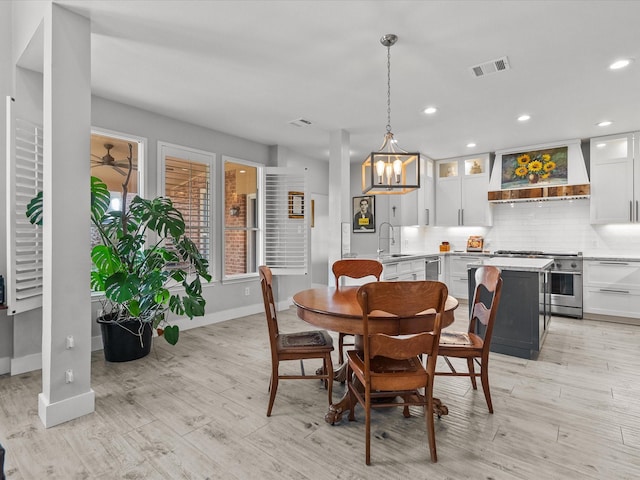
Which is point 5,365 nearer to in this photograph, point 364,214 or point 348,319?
point 348,319

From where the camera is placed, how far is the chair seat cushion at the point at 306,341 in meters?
2.38

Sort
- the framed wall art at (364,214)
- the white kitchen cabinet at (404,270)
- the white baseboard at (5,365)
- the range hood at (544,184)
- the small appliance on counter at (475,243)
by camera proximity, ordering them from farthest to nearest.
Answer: the framed wall art at (364,214)
the small appliance on counter at (475,243)
the range hood at (544,184)
the white kitchen cabinet at (404,270)
the white baseboard at (5,365)

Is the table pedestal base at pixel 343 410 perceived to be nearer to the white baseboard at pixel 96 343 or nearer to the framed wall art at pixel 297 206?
the white baseboard at pixel 96 343

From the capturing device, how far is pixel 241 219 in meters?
5.35

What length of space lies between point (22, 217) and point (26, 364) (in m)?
1.33

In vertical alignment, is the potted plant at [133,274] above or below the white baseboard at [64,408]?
above

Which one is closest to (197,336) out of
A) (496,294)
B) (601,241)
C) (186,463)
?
(186,463)

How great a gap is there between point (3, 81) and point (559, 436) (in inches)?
198

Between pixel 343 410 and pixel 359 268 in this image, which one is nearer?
pixel 343 410

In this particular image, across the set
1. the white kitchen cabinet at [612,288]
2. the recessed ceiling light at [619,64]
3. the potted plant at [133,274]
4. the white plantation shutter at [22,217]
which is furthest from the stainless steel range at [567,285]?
the white plantation shutter at [22,217]

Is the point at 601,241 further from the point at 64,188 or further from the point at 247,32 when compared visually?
A: the point at 64,188

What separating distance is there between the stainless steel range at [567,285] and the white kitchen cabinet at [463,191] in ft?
4.41

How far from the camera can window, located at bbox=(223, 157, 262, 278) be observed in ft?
16.7

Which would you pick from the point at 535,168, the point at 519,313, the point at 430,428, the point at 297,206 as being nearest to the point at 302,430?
the point at 430,428
